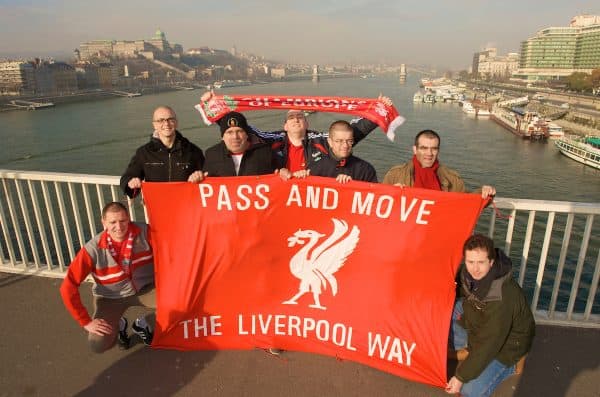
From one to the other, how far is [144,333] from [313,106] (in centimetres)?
214

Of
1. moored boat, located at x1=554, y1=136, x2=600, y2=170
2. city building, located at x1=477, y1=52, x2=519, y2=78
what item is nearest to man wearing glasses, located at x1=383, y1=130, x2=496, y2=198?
moored boat, located at x1=554, y1=136, x2=600, y2=170

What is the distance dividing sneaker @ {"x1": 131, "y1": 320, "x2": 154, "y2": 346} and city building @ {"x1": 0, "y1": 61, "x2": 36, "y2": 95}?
8110cm

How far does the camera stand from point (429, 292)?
2.67 meters

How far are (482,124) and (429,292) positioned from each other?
163 ft

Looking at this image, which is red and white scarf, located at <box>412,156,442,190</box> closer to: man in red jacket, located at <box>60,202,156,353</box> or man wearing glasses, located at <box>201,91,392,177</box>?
man wearing glasses, located at <box>201,91,392,177</box>

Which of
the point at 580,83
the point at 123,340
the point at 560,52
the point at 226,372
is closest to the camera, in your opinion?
the point at 226,372

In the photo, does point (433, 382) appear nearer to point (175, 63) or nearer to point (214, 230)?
point (214, 230)

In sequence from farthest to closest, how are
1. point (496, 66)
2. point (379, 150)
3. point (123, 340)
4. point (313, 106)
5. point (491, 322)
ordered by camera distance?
1. point (496, 66)
2. point (379, 150)
3. point (313, 106)
4. point (123, 340)
5. point (491, 322)

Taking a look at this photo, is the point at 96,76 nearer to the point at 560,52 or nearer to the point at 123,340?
the point at 123,340

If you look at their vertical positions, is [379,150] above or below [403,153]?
above

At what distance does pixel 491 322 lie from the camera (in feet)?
7.59

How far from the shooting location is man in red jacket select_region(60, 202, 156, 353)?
2668 mm

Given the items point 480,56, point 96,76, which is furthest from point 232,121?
point 480,56

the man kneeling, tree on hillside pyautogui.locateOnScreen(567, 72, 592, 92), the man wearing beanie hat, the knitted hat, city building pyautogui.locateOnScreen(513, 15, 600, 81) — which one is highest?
city building pyautogui.locateOnScreen(513, 15, 600, 81)
